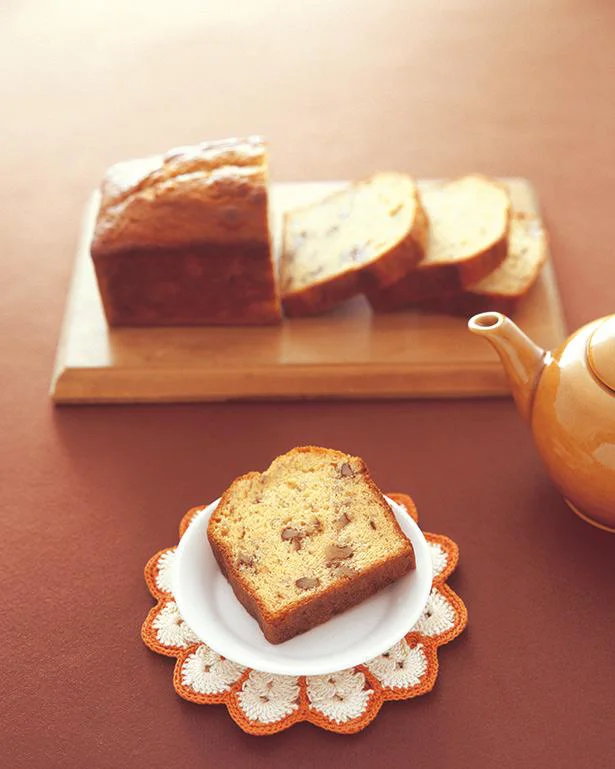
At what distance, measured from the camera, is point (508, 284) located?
2139mm

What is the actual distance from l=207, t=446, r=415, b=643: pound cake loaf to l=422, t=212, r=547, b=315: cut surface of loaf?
0.57 meters

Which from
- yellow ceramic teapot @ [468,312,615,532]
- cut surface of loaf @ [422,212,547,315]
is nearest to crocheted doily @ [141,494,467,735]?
yellow ceramic teapot @ [468,312,615,532]

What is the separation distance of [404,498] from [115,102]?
1.69 meters

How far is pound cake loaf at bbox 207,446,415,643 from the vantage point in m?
1.49

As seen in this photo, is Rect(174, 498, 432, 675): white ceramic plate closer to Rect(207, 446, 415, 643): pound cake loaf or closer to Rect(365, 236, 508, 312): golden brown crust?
Rect(207, 446, 415, 643): pound cake loaf

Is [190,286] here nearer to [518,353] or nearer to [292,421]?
[292,421]

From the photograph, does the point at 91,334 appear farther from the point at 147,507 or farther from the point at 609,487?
the point at 609,487

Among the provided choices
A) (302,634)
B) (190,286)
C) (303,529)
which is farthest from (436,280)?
(302,634)

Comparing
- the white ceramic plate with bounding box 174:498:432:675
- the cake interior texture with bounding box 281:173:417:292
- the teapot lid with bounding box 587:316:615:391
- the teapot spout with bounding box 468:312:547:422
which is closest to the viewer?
the white ceramic plate with bounding box 174:498:432:675

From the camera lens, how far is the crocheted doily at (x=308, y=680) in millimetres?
1459

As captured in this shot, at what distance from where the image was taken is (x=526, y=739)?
4.75ft

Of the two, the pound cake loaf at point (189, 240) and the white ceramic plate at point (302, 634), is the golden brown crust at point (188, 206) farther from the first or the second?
the white ceramic plate at point (302, 634)

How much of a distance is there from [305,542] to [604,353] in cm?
53

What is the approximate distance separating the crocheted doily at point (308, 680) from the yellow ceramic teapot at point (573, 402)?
28cm
